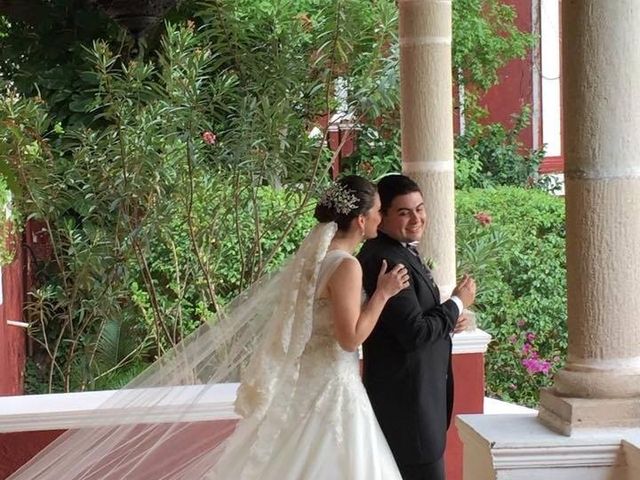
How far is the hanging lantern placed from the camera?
3766 mm

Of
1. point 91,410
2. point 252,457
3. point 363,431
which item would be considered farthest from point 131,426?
point 363,431

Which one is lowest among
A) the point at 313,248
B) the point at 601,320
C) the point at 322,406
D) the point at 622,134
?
the point at 322,406

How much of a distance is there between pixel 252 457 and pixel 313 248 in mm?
675

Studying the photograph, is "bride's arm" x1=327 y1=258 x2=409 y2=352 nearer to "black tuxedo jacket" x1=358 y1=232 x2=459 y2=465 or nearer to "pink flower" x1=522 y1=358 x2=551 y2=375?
"black tuxedo jacket" x1=358 y1=232 x2=459 y2=465

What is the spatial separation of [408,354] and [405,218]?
0.42m

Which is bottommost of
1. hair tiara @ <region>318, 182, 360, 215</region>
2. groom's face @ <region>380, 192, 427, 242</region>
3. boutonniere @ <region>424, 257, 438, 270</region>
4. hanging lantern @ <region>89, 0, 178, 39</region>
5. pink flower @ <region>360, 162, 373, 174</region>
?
boutonniere @ <region>424, 257, 438, 270</region>

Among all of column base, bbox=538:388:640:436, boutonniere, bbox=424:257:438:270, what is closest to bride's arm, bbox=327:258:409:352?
column base, bbox=538:388:640:436

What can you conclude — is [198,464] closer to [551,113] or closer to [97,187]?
[97,187]

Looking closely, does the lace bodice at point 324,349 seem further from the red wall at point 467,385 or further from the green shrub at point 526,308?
the green shrub at point 526,308

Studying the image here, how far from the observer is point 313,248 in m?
3.25

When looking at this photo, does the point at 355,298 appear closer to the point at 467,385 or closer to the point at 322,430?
the point at 322,430

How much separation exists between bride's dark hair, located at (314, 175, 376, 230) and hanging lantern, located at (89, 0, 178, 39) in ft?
3.51

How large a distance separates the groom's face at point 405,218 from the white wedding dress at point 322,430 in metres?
0.21

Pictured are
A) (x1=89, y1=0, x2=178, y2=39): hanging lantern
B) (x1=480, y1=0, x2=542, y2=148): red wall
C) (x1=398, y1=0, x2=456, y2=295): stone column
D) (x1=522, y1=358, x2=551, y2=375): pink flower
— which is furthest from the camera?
(x1=480, y1=0, x2=542, y2=148): red wall
